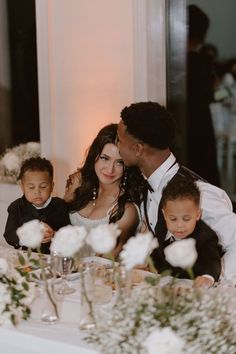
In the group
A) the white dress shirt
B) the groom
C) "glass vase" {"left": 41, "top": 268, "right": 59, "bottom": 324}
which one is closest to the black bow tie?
the groom

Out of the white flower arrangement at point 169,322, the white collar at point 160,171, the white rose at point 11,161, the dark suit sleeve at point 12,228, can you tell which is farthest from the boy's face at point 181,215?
the white rose at point 11,161

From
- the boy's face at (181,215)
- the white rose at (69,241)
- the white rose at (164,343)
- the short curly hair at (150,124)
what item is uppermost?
the short curly hair at (150,124)

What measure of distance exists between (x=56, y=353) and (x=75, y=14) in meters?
3.16

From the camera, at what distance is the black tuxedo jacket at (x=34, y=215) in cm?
368

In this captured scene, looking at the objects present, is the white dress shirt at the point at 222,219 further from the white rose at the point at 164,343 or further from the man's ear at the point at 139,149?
the white rose at the point at 164,343

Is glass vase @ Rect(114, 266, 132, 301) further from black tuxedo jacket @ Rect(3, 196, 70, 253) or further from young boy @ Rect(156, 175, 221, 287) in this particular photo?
black tuxedo jacket @ Rect(3, 196, 70, 253)

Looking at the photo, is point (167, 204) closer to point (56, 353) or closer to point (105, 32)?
point (56, 353)

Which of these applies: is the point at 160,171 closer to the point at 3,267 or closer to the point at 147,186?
the point at 147,186

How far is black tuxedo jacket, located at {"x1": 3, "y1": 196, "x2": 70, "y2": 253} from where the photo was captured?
368cm

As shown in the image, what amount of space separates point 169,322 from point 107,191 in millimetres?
1921

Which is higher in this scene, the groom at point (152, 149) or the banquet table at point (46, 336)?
Result: the groom at point (152, 149)

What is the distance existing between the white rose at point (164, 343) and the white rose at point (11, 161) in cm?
384

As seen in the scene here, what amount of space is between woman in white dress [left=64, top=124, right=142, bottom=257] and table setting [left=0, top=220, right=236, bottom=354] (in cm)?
128

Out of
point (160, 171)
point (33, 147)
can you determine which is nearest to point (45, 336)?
point (160, 171)
